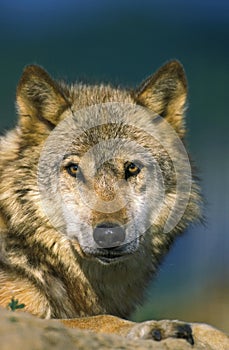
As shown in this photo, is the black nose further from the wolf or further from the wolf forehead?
the wolf forehead

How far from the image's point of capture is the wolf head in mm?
7211

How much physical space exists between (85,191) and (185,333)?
1.81 m

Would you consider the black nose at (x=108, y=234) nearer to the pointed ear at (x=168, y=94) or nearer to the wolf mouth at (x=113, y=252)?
the wolf mouth at (x=113, y=252)

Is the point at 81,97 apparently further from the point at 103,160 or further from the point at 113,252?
the point at 113,252

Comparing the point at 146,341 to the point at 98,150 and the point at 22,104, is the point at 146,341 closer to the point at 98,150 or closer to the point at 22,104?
the point at 98,150

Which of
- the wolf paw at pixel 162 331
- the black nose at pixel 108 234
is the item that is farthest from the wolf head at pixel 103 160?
the wolf paw at pixel 162 331

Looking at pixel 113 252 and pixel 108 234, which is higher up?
pixel 108 234

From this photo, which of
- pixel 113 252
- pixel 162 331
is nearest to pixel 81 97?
pixel 113 252

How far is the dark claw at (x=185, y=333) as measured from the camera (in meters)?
5.76

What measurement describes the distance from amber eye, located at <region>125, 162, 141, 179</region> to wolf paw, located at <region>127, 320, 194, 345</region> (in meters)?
1.82

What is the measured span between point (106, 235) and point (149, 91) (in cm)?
172

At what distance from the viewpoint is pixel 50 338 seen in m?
4.82

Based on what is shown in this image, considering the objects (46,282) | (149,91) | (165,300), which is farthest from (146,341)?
(165,300)

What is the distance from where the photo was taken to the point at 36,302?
6.98m
